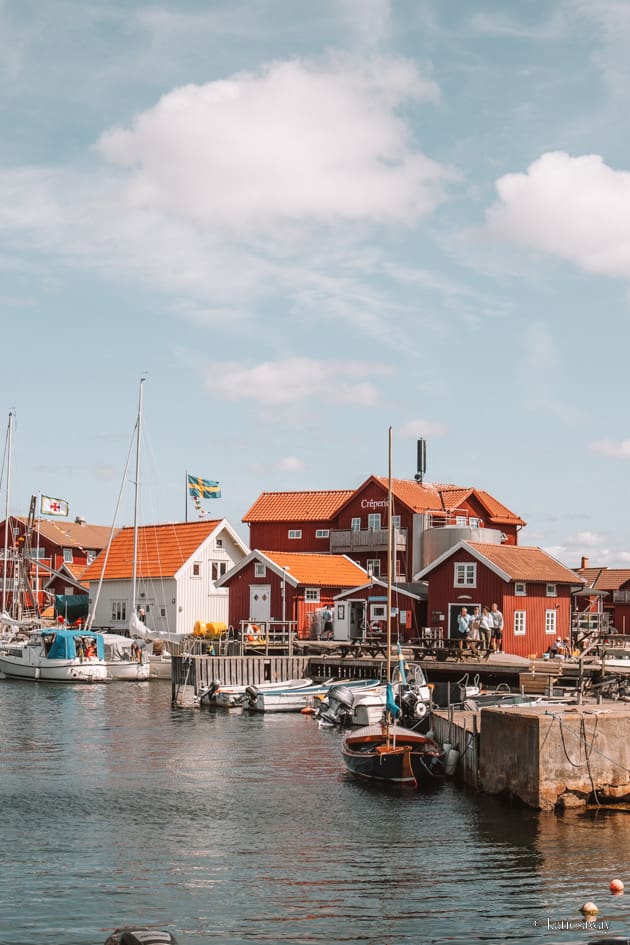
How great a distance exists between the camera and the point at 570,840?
858 inches

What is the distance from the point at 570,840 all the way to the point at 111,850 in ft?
30.7

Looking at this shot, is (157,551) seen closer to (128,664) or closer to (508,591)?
(128,664)

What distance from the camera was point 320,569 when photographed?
68.6 metres

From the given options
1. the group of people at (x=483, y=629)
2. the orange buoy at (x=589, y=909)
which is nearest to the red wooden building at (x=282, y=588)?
the group of people at (x=483, y=629)

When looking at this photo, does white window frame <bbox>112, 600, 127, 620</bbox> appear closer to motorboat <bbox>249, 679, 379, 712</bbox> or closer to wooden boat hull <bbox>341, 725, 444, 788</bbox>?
motorboat <bbox>249, 679, 379, 712</bbox>

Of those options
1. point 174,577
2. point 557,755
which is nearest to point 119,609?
point 174,577

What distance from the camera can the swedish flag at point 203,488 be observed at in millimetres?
79438

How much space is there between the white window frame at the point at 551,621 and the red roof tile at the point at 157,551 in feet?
88.4

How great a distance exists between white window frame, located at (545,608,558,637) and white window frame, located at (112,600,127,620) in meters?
32.1

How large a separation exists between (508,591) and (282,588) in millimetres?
14749

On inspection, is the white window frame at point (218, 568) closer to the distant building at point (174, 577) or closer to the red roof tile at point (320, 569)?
the distant building at point (174, 577)

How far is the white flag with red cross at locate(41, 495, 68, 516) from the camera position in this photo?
85.7 metres

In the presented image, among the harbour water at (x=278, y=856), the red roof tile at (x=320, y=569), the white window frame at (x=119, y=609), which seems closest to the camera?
the harbour water at (x=278, y=856)

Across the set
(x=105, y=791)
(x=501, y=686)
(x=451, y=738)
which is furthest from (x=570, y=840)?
(x=501, y=686)
